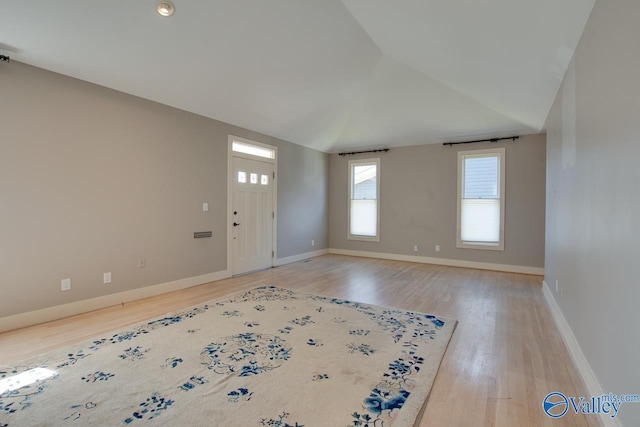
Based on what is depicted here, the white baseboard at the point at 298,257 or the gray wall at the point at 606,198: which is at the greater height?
the gray wall at the point at 606,198

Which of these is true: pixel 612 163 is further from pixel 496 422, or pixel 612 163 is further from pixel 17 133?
pixel 17 133

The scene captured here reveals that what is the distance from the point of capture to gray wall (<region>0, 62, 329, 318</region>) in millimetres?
2975

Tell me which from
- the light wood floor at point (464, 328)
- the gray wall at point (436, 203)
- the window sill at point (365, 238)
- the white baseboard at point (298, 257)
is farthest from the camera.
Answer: the window sill at point (365, 238)

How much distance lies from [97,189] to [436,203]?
6.00 metres

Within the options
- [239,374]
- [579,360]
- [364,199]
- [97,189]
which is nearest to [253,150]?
[97,189]

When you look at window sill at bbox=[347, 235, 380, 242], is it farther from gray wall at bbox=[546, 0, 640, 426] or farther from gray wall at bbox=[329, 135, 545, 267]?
gray wall at bbox=[546, 0, 640, 426]

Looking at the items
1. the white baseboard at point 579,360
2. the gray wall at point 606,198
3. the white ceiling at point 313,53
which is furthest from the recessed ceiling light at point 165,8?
the white baseboard at point 579,360

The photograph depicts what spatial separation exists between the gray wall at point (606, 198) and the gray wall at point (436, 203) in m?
3.07

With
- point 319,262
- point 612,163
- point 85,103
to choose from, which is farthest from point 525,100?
point 85,103

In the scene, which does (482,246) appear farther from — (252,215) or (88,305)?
(88,305)

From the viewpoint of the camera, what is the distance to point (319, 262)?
21.8 ft

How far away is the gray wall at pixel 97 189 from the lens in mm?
2975

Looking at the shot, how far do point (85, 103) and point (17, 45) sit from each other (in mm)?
736

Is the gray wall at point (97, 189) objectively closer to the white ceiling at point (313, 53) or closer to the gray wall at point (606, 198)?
the white ceiling at point (313, 53)
